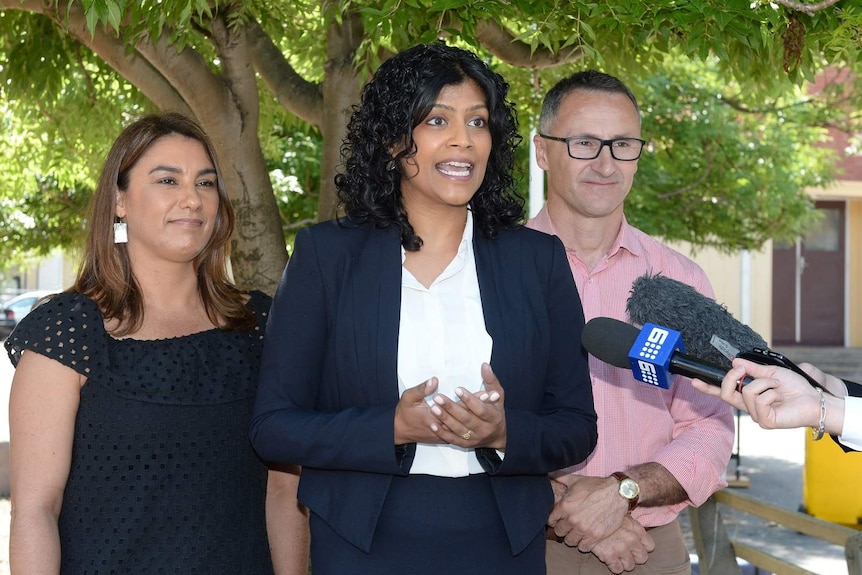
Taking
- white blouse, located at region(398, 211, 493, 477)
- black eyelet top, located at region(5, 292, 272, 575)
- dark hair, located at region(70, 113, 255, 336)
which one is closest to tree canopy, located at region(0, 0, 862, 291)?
dark hair, located at region(70, 113, 255, 336)

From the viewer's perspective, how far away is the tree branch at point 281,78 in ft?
19.1

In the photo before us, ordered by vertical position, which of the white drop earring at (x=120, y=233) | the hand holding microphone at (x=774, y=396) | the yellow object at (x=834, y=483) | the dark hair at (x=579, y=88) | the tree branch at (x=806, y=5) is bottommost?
the yellow object at (x=834, y=483)

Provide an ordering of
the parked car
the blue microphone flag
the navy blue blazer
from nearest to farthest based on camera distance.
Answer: the blue microphone flag → the navy blue blazer → the parked car

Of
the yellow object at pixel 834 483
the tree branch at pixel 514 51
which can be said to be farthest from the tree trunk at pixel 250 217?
the yellow object at pixel 834 483

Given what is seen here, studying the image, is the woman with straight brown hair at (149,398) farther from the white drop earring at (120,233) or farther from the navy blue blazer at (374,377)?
the navy blue blazer at (374,377)

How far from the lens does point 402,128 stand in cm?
299

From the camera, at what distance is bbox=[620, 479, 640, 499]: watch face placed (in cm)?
344

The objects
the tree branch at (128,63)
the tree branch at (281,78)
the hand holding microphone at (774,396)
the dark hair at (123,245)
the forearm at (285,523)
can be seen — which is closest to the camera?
the hand holding microphone at (774,396)

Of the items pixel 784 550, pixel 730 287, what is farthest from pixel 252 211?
pixel 730 287

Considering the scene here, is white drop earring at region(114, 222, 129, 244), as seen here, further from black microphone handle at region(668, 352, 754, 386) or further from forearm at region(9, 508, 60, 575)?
black microphone handle at region(668, 352, 754, 386)

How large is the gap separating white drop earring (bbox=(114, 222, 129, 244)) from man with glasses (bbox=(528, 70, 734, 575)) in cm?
149

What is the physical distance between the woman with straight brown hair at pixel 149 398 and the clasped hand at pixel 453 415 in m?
0.78

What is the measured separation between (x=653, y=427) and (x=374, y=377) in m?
1.22

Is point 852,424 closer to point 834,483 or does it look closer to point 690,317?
point 690,317
